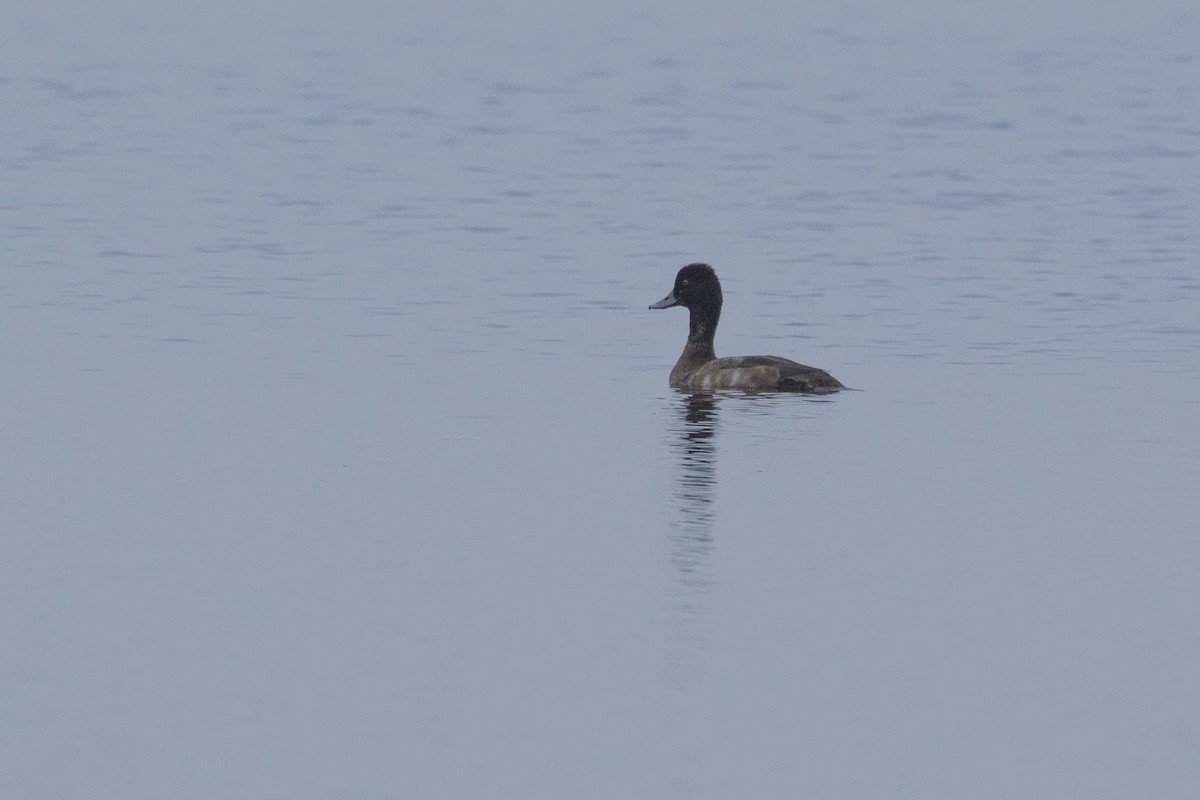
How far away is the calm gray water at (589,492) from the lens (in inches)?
404

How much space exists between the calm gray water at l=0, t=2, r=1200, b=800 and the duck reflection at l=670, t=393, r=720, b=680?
37 mm

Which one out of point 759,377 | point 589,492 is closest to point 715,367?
point 759,377

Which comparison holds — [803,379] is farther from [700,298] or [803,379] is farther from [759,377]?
[700,298]

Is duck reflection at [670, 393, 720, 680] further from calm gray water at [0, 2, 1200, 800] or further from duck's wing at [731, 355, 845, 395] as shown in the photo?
duck's wing at [731, 355, 845, 395]

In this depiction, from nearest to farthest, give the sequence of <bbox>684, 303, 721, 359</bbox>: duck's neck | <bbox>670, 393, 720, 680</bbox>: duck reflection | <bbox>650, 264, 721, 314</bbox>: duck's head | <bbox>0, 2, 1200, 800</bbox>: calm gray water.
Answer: <bbox>0, 2, 1200, 800</bbox>: calm gray water < <bbox>670, 393, 720, 680</bbox>: duck reflection < <bbox>684, 303, 721, 359</bbox>: duck's neck < <bbox>650, 264, 721, 314</bbox>: duck's head

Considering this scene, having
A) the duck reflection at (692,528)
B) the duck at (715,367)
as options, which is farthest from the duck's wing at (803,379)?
the duck reflection at (692,528)

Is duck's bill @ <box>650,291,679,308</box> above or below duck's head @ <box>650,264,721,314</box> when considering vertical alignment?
below

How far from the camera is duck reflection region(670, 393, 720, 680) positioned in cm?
1150

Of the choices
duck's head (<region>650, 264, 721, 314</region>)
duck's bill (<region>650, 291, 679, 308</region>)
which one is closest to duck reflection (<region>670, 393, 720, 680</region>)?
duck's head (<region>650, 264, 721, 314</region>)

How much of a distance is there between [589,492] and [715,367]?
5.04 m

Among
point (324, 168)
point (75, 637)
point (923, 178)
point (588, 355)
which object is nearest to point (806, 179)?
point (923, 178)

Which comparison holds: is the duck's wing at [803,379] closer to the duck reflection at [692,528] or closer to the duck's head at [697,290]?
the duck reflection at [692,528]

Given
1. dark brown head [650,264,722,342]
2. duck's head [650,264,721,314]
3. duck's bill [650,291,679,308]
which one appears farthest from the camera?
duck's bill [650,291,679,308]

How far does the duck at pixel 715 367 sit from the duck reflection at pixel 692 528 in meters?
0.54
